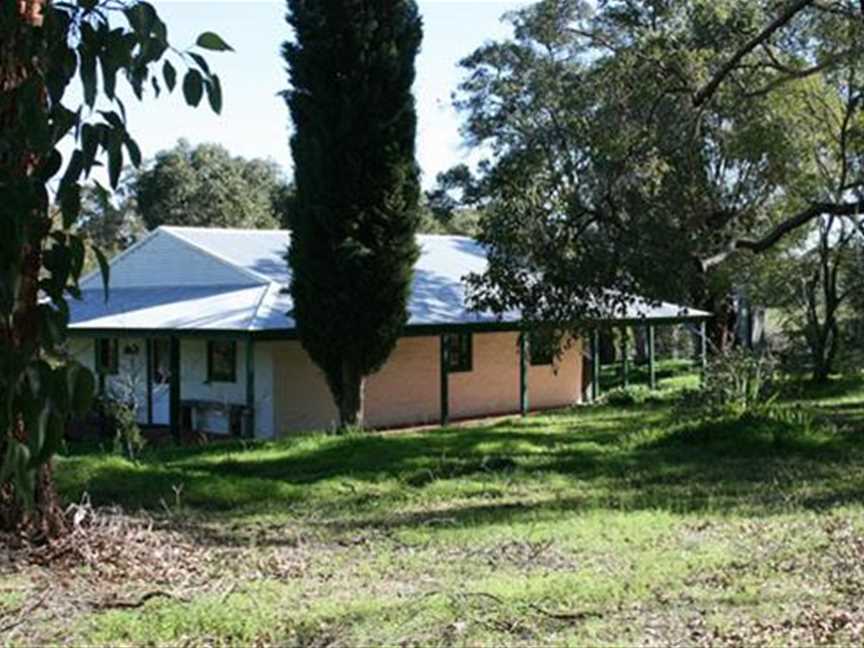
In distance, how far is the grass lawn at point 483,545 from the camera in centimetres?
503

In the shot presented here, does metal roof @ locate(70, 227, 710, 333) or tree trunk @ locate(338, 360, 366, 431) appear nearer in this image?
tree trunk @ locate(338, 360, 366, 431)

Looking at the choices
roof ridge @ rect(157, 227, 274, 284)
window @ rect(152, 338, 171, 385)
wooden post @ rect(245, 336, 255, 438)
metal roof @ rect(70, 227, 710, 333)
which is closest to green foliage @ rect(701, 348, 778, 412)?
metal roof @ rect(70, 227, 710, 333)

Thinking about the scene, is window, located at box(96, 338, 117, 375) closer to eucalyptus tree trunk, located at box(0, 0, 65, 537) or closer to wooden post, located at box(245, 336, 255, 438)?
wooden post, located at box(245, 336, 255, 438)

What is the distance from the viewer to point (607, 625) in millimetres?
5023

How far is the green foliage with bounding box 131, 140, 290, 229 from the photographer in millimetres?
48844

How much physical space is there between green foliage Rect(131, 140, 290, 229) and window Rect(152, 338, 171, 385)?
2610cm

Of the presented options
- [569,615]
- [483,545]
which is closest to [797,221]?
[483,545]

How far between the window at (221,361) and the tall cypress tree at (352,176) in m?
4.43

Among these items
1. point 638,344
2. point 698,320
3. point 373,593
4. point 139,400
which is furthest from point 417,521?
point 638,344

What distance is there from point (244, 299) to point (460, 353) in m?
5.33

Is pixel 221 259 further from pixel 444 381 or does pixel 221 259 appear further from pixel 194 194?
pixel 194 194

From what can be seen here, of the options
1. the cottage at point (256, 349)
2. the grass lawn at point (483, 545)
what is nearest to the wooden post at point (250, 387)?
the cottage at point (256, 349)

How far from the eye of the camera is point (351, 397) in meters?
17.6

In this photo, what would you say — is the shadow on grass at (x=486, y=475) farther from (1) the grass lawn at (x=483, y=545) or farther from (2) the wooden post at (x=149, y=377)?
(2) the wooden post at (x=149, y=377)
